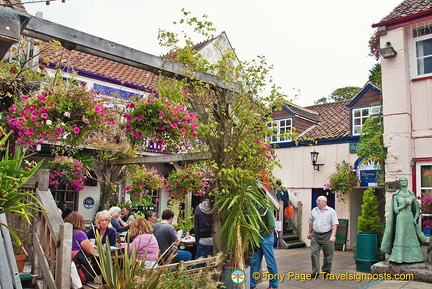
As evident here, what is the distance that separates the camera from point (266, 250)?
19.4 feet

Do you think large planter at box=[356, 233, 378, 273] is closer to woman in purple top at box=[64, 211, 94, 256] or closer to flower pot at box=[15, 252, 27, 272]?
woman in purple top at box=[64, 211, 94, 256]

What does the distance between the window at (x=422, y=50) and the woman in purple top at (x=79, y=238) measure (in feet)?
Answer: 25.9

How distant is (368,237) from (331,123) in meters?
7.77

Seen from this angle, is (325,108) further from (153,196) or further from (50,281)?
(50,281)

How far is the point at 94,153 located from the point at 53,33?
30.0 feet

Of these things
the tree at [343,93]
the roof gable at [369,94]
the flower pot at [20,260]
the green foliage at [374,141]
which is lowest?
the flower pot at [20,260]

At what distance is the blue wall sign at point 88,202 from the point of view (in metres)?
13.5

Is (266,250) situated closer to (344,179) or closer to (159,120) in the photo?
(159,120)

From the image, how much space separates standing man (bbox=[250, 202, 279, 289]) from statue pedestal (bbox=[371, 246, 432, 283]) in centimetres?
300

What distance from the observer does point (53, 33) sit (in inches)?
148

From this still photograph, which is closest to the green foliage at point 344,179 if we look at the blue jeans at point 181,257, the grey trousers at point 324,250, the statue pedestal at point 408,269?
the statue pedestal at point 408,269

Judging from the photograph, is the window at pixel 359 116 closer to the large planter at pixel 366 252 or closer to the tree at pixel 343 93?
the large planter at pixel 366 252

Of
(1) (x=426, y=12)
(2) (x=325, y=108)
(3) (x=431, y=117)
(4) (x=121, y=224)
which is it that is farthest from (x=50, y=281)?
(2) (x=325, y=108)

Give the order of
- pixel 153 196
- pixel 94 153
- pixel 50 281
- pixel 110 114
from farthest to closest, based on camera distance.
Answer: pixel 153 196 → pixel 94 153 → pixel 110 114 → pixel 50 281
